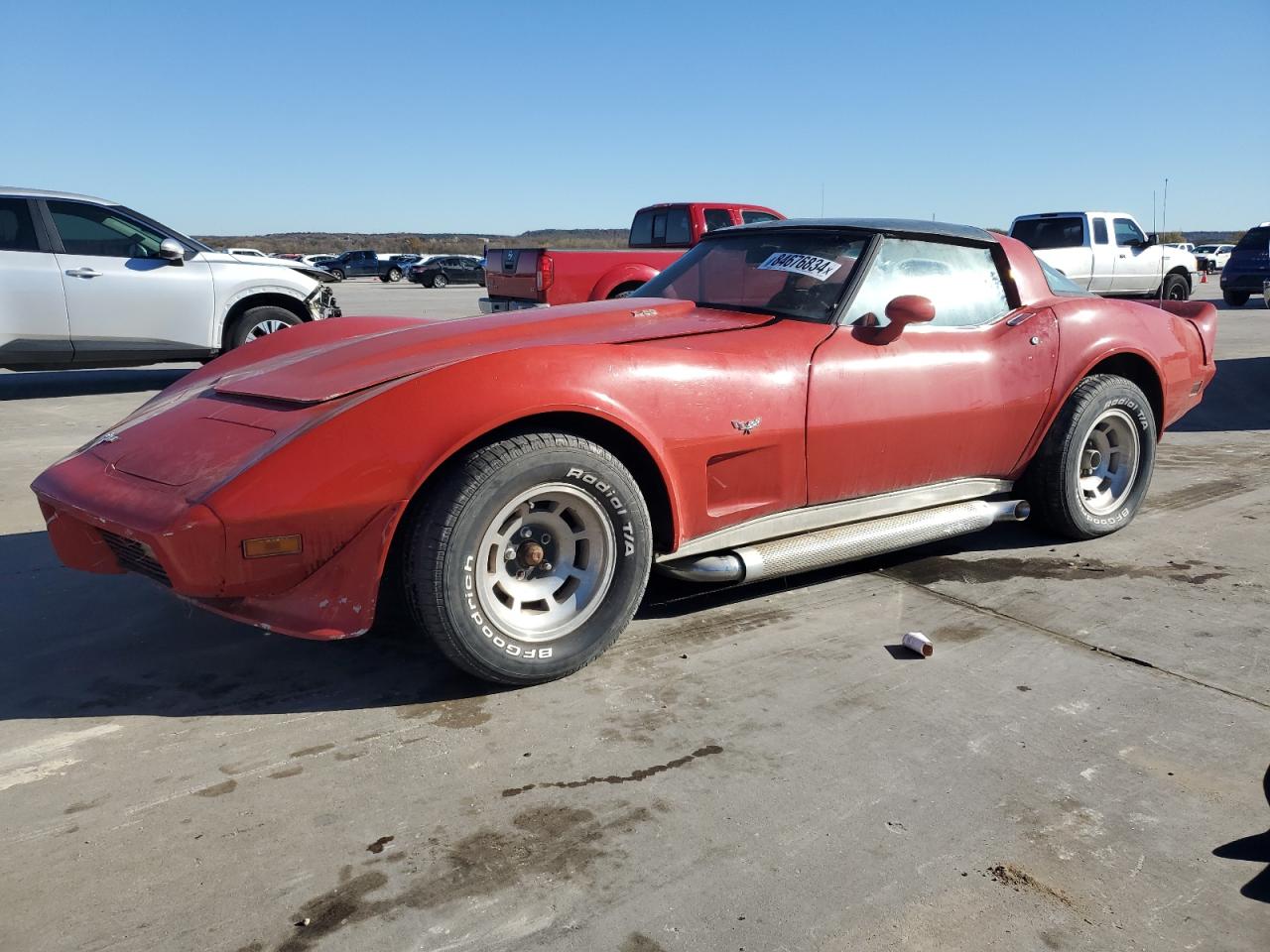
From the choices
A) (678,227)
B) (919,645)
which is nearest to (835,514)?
(919,645)

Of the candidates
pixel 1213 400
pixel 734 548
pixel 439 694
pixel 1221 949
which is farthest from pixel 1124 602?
pixel 1213 400

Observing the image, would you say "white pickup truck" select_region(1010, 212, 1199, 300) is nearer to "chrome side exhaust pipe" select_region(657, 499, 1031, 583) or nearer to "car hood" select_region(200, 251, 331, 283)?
"car hood" select_region(200, 251, 331, 283)

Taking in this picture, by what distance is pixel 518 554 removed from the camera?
300cm

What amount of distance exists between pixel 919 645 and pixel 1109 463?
1987mm

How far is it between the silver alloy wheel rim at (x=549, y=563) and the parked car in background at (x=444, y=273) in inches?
1512

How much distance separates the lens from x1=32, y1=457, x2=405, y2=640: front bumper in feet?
8.37

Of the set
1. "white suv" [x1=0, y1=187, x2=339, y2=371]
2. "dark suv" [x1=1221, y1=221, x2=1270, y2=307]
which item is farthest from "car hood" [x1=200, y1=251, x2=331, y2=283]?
"dark suv" [x1=1221, y1=221, x2=1270, y2=307]

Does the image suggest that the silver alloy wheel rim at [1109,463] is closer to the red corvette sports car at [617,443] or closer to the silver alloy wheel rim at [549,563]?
the red corvette sports car at [617,443]

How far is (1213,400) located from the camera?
8.37m

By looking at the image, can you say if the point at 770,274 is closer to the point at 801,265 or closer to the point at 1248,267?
the point at 801,265

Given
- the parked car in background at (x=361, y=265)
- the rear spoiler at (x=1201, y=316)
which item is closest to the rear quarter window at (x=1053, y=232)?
the rear spoiler at (x=1201, y=316)

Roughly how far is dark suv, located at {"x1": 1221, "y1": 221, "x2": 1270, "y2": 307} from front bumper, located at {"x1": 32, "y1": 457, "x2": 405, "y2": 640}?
19611 millimetres

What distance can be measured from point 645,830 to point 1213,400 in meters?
7.89

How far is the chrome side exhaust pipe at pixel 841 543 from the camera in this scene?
3.29m
